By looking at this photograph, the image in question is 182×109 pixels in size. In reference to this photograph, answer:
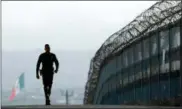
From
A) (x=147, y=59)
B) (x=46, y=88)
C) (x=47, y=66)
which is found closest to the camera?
(x=47, y=66)

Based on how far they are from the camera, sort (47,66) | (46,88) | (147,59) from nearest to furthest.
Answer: (47,66), (46,88), (147,59)

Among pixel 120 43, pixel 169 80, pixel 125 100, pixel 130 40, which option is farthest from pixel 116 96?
pixel 169 80

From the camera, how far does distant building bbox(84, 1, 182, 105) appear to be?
78.9 feet

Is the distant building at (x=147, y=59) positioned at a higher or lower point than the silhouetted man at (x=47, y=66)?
higher

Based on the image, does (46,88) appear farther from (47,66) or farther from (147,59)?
(147,59)

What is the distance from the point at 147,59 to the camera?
30703 millimetres

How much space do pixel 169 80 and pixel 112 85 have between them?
20820 mm

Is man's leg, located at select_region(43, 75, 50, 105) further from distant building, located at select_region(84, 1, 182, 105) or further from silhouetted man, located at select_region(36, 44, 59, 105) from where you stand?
distant building, located at select_region(84, 1, 182, 105)

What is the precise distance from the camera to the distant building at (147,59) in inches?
947

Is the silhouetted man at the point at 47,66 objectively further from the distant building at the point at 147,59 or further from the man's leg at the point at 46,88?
the distant building at the point at 147,59

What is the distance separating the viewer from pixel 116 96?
44.8 meters

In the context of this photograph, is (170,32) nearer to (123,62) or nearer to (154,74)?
(154,74)

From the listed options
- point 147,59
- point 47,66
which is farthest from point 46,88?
point 147,59

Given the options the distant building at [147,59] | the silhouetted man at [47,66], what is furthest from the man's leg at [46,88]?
the distant building at [147,59]
